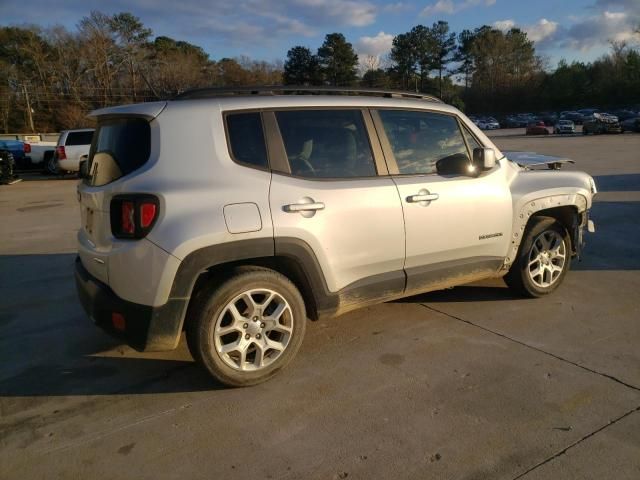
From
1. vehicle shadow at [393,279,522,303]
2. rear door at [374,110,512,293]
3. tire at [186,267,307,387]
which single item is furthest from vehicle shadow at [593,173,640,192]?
tire at [186,267,307,387]

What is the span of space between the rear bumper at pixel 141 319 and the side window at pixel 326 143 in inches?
47.6

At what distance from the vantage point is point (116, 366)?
363 cm

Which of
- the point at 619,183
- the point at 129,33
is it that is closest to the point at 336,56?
the point at 129,33

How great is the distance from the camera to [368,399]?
3092 millimetres

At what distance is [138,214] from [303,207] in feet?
3.32

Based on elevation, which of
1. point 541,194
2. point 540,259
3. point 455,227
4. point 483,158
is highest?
point 483,158

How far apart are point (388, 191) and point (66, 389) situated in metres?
2.63

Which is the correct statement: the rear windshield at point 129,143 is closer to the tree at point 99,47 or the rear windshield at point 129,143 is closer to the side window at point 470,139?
the side window at point 470,139

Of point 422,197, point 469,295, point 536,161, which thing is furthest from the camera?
point 536,161

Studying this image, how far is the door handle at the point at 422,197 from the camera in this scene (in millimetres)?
3680

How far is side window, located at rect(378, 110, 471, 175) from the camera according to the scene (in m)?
3.80

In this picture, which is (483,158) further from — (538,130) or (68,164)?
(538,130)

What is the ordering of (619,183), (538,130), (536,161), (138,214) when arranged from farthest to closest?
(538,130)
(619,183)
(536,161)
(138,214)

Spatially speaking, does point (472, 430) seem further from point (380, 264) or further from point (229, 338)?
point (229, 338)
